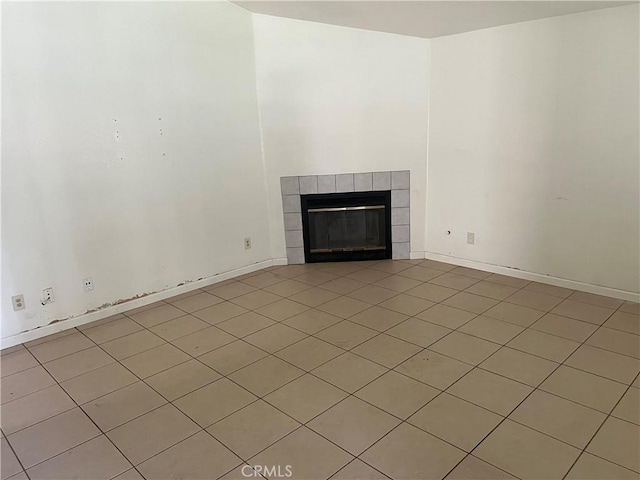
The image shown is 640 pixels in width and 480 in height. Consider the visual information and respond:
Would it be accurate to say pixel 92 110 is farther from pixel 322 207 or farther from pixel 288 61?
pixel 322 207

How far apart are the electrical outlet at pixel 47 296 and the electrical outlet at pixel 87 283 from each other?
206 mm

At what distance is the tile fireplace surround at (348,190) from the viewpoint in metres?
4.14

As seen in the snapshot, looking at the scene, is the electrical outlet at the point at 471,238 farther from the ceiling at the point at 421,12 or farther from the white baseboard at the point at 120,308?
the white baseboard at the point at 120,308

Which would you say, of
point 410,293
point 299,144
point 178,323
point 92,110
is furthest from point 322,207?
point 92,110

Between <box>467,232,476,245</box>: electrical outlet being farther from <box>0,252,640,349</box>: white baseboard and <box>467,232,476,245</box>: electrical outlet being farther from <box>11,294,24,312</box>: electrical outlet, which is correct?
<box>11,294,24,312</box>: electrical outlet

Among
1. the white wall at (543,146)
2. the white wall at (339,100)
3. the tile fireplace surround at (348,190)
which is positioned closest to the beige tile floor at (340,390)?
the white wall at (543,146)

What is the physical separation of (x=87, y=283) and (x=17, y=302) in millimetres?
427

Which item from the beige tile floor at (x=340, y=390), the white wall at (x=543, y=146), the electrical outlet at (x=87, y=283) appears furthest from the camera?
the electrical outlet at (x=87, y=283)

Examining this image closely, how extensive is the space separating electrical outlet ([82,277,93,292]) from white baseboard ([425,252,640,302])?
9.62 feet

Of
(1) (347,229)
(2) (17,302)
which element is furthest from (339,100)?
(2) (17,302)

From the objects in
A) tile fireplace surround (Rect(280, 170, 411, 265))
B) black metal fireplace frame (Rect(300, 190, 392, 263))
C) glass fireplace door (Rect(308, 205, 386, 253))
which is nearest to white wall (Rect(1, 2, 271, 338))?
tile fireplace surround (Rect(280, 170, 411, 265))

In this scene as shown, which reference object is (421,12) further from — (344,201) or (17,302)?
(17,302)

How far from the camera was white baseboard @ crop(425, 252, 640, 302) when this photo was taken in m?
3.18

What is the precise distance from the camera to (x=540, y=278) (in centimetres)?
357
